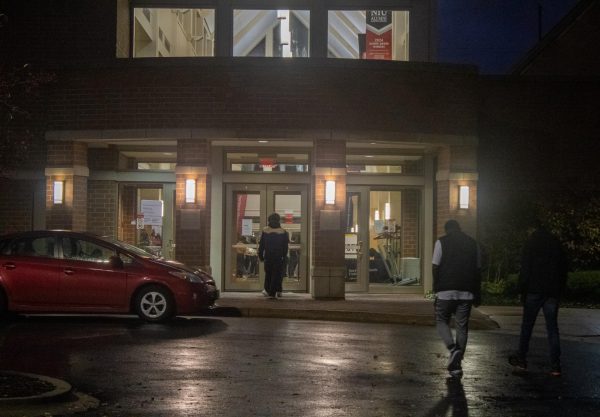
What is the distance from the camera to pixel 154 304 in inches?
563

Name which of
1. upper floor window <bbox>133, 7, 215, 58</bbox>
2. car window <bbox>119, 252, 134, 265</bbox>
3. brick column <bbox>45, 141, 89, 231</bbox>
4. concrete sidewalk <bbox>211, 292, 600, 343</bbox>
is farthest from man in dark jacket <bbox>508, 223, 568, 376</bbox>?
upper floor window <bbox>133, 7, 215, 58</bbox>

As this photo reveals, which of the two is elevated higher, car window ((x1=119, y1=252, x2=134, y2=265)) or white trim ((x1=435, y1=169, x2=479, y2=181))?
white trim ((x1=435, y1=169, x2=479, y2=181))

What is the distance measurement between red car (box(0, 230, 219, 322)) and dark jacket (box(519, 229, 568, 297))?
609 cm

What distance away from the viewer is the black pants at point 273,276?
18516 mm

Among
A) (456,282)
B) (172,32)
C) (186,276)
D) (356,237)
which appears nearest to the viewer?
(456,282)

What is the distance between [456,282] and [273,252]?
29.3 ft

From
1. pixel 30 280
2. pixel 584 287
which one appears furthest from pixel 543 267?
pixel 584 287

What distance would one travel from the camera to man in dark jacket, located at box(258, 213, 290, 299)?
60.7 feet

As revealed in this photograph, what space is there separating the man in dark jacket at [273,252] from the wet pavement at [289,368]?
327 cm

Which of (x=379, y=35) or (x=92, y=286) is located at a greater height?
(x=379, y=35)

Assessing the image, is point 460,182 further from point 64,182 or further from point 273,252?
point 64,182

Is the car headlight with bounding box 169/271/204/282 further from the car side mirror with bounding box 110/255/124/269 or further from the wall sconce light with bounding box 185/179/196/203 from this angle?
the wall sconce light with bounding box 185/179/196/203

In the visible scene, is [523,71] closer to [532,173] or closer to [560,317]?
[532,173]

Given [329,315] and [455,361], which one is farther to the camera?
[329,315]
